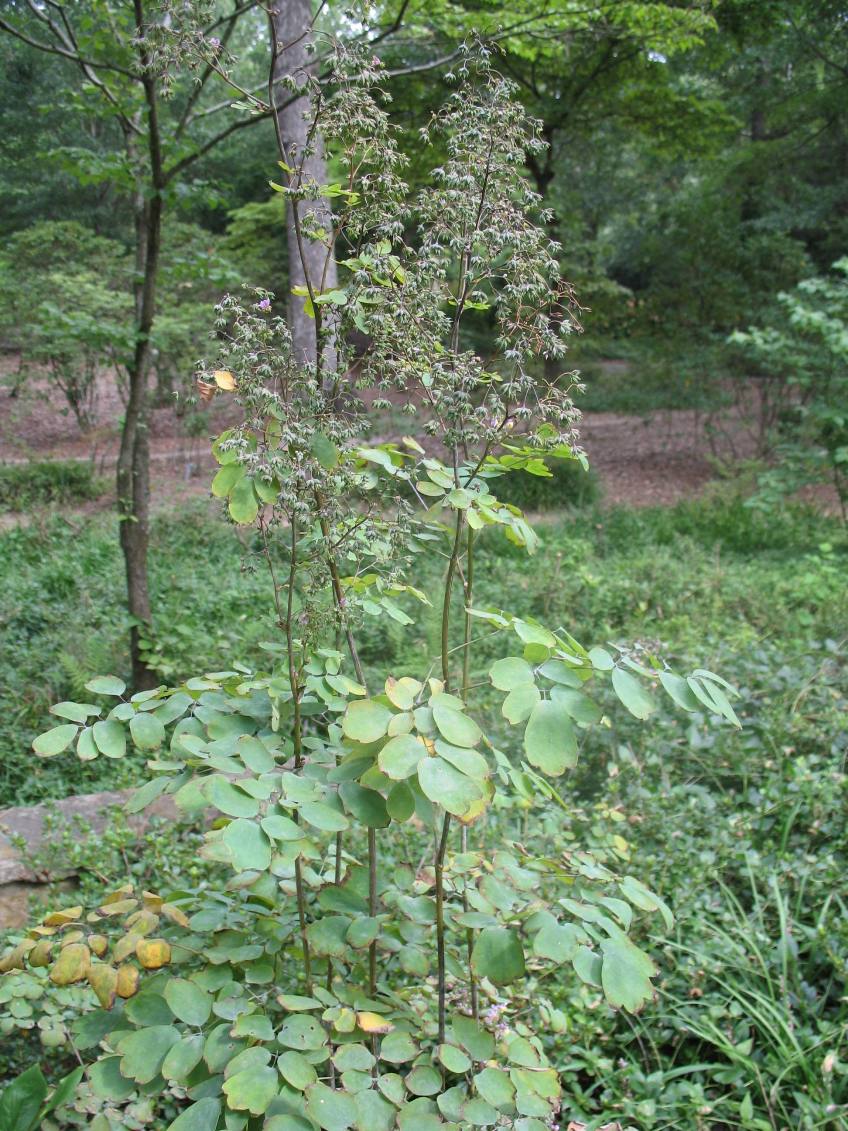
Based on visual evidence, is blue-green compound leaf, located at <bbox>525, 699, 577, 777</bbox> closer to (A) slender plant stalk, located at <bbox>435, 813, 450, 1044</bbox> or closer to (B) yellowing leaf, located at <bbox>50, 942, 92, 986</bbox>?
(A) slender plant stalk, located at <bbox>435, 813, 450, 1044</bbox>

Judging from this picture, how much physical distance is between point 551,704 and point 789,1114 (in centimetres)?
167

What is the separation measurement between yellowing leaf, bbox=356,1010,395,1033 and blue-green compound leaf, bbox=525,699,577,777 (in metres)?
0.53

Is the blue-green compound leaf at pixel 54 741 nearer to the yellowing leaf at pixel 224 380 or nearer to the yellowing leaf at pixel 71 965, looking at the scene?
the yellowing leaf at pixel 71 965

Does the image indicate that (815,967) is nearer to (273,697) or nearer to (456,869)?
(456,869)

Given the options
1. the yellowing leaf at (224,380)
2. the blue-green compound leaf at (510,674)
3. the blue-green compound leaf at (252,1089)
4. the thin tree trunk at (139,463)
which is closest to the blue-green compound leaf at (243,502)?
the yellowing leaf at (224,380)

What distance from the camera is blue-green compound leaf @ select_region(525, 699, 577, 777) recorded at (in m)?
1.11

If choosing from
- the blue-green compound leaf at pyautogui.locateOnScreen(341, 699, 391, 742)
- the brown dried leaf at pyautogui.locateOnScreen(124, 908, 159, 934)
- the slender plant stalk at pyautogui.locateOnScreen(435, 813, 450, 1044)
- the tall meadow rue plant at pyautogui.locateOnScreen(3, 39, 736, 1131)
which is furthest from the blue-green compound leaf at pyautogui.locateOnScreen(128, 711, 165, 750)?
the slender plant stalk at pyautogui.locateOnScreen(435, 813, 450, 1044)

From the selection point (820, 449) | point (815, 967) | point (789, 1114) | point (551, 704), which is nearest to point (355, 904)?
point (551, 704)

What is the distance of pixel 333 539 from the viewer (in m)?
1.45

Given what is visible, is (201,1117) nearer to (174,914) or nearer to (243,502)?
(174,914)

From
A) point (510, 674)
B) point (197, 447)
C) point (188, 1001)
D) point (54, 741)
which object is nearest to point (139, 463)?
point (54, 741)

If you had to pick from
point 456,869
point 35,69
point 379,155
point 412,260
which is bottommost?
point 456,869

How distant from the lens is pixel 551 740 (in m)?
1.12

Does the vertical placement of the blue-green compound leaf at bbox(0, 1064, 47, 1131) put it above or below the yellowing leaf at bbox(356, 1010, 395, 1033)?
below
